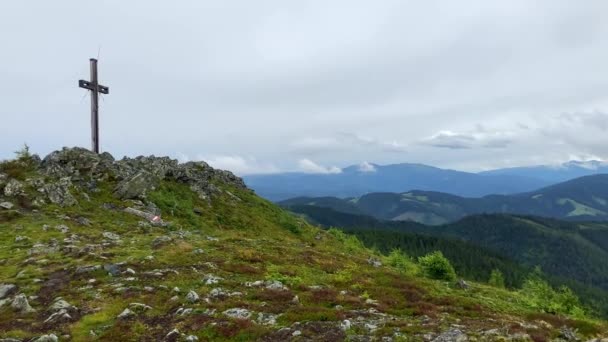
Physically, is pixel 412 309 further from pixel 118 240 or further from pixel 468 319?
pixel 118 240

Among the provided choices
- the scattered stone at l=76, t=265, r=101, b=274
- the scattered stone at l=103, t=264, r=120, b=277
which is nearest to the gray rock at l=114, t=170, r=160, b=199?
the scattered stone at l=76, t=265, r=101, b=274

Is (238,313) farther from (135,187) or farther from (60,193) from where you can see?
(135,187)

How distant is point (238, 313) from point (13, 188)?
114ft

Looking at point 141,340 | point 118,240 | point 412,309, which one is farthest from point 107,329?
point 118,240

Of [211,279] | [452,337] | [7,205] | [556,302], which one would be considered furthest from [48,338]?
[556,302]

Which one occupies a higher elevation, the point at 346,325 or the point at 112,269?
the point at 112,269

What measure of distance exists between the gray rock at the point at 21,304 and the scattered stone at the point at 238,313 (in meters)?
8.19

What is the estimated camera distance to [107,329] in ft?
51.0

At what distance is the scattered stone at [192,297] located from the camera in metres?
18.3

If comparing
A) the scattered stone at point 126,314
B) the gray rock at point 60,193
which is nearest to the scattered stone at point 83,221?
the gray rock at point 60,193

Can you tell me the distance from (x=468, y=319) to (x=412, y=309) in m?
Result: 2.34

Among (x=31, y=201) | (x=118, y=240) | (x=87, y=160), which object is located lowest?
(x=118, y=240)

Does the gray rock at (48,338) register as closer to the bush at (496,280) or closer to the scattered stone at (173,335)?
the scattered stone at (173,335)

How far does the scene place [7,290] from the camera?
1994cm
